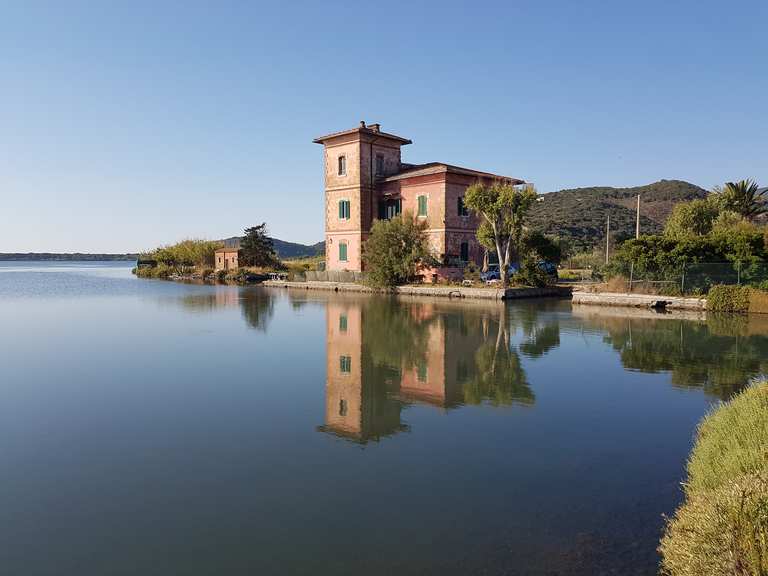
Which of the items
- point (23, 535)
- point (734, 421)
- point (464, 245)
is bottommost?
point (23, 535)

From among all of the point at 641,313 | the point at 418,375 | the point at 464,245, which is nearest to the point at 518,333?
the point at 418,375

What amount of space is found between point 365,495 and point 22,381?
8.20m

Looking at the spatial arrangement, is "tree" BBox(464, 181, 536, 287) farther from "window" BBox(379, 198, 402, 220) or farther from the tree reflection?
the tree reflection

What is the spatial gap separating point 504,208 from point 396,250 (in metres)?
7.14

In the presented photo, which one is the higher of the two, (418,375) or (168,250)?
(168,250)

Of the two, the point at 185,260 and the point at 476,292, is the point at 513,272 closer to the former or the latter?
the point at 476,292

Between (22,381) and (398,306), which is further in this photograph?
(398,306)

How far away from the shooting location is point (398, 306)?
79.3 ft

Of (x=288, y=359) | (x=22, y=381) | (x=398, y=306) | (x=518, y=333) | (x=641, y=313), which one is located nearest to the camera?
(x=22, y=381)

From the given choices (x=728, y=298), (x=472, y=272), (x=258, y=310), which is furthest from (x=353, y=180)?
(x=728, y=298)

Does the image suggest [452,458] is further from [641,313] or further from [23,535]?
[641,313]

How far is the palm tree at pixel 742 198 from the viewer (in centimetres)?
3356

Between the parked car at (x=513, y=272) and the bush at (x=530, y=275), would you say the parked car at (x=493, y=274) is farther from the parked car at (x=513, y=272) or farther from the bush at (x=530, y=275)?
the bush at (x=530, y=275)

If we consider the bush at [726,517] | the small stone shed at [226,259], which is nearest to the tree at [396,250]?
the small stone shed at [226,259]
